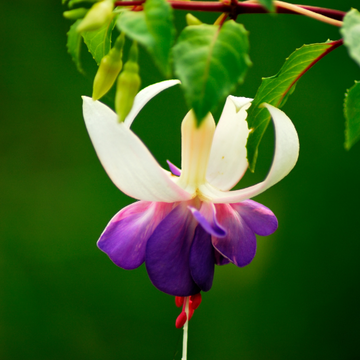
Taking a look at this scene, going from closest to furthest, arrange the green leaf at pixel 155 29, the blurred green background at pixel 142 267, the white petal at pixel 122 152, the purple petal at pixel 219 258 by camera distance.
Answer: the green leaf at pixel 155 29 < the white petal at pixel 122 152 < the purple petal at pixel 219 258 < the blurred green background at pixel 142 267

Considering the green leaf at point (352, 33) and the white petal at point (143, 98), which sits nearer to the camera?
the green leaf at point (352, 33)

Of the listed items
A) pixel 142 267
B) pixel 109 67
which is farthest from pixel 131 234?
pixel 142 267

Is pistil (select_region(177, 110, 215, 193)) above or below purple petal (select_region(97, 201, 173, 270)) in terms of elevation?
above

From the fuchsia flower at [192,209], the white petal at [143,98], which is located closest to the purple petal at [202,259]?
the fuchsia flower at [192,209]

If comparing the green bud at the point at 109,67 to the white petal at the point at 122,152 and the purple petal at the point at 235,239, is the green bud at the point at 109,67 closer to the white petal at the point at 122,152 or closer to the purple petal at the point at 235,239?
the white petal at the point at 122,152

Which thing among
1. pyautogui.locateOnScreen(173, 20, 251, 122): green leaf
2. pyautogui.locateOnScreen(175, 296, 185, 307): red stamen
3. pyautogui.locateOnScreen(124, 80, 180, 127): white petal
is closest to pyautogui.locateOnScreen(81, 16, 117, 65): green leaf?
pyautogui.locateOnScreen(124, 80, 180, 127): white petal

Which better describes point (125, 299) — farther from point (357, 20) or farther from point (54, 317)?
point (357, 20)

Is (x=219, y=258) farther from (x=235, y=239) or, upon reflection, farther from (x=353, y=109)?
(x=353, y=109)

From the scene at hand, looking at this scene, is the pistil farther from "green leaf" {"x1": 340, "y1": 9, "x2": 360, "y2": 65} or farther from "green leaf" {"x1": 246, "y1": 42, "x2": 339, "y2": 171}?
"green leaf" {"x1": 340, "y1": 9, "x2": 360, "y2": 65}
